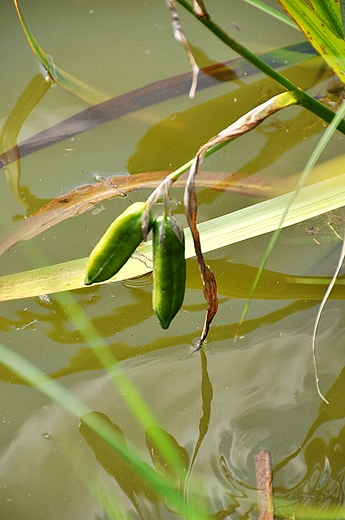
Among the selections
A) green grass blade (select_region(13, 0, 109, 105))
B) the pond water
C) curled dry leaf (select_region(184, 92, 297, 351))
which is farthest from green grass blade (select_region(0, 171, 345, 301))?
green grass blade (select_region(13, 0, 109, 105))

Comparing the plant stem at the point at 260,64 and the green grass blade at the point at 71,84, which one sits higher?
the green grass blade at the point at 71,84

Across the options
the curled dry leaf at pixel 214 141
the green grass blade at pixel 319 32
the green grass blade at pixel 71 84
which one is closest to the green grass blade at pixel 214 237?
the green grass blade at pixel 319 32

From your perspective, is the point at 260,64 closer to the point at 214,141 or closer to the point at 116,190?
the point at 214,141

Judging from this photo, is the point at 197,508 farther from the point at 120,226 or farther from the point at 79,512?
the point at 120,226

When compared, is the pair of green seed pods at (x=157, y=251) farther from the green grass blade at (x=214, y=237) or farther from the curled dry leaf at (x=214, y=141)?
the green grass blade at (x=214, y=237)

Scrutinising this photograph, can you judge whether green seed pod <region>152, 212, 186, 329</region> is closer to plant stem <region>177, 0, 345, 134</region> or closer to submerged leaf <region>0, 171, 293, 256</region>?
plant stem <region>177, 0, 345, 134</region>

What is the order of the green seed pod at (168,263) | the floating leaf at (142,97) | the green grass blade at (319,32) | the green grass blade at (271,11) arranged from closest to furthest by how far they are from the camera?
the green seed pod at (168,263) < the green grass blade at (319,32) < the green grass blade at (271,11) < the floating leaf at (142,97)
